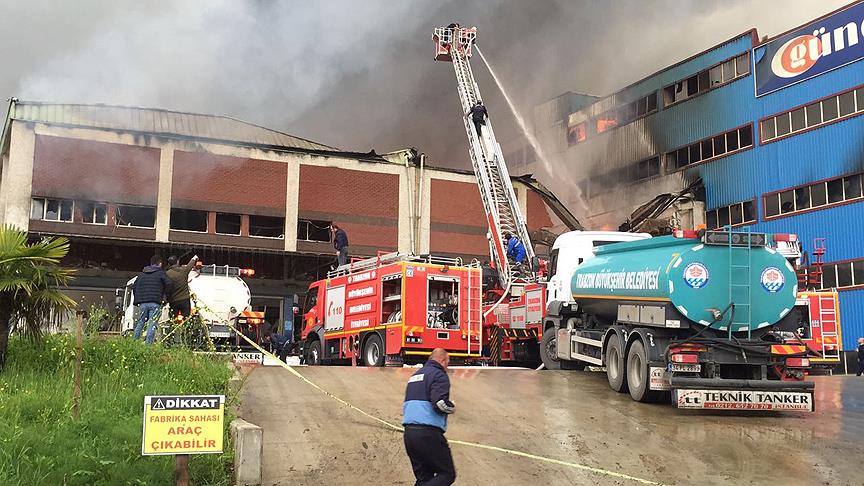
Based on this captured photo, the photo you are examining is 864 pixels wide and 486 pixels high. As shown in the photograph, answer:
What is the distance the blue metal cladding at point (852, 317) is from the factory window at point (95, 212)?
30.3 metres

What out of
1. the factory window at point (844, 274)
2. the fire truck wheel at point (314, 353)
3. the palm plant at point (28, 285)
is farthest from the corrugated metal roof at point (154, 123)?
the factory window at point (844, 274)

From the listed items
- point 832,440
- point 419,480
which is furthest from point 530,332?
point 419,480

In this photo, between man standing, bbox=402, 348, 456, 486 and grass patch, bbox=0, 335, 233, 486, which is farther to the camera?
grass patch, bbox=0, 335, 233, 486

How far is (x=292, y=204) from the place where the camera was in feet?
121

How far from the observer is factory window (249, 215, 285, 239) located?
3644 centimetres

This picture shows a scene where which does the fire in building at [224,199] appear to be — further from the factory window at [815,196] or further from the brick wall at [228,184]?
the factory window at [815,196]

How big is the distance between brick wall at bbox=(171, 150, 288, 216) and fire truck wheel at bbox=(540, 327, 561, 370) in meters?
21.1

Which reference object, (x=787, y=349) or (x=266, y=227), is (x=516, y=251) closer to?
(x=787, y=349)

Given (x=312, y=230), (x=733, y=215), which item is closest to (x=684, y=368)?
(x=312, y=230)

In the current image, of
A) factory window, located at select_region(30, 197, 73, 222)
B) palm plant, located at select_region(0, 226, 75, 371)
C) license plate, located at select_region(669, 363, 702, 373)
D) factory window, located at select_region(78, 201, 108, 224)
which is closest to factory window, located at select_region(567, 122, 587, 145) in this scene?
factory window, located at select_region(78, 201, 108, 224)

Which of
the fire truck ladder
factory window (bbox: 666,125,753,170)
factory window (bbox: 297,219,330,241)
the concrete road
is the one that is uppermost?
factory window (bbox: 666,125,753,170)

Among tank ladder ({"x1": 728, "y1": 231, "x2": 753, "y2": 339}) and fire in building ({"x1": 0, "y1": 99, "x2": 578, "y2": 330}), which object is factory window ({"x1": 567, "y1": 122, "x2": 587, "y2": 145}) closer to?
fire in building ({"x1": 0, "y1": 99, "x2": 578, "y2": 330})

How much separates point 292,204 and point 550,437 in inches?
1109

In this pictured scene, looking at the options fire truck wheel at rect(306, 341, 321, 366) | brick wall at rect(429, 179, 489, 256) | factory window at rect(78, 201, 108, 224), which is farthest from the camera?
brick wall at rect(429, 179, 489, 256)
